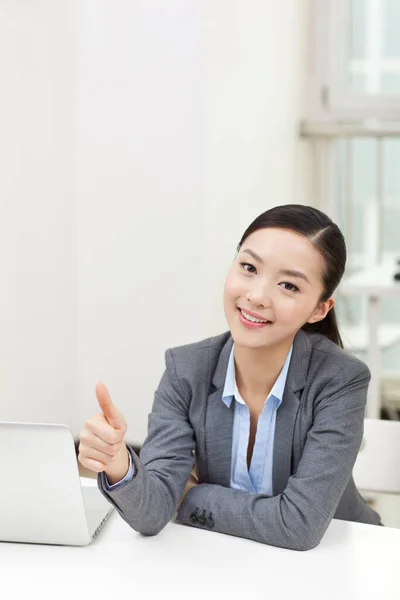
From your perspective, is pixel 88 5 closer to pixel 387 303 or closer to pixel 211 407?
pixel 387 303

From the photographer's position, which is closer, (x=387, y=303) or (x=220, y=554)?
(x=220, y=554)

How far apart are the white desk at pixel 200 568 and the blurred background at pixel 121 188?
1964 millimetres

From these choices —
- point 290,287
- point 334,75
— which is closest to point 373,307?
point 334,75

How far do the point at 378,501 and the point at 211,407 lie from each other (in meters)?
2.01

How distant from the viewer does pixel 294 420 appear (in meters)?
1.59

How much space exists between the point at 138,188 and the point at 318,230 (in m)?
2.00

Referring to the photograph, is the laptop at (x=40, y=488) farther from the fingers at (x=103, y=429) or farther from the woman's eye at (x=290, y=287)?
the woman's eye at (x=290, y=287)

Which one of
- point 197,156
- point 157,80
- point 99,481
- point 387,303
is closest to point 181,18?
point 157,80

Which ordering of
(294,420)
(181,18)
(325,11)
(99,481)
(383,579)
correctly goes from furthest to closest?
1. (325,11)
2. (181,18)
3. (294,420)
4. (99,481)
5. (383,579)

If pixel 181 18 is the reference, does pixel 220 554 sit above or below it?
below

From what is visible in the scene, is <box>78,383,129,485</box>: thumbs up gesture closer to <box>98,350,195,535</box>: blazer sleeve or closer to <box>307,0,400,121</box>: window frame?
<box>98,350,195,535</box>: blazer sleeve

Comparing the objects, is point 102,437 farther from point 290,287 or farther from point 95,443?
point 290,287

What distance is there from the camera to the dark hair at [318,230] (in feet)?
5.19

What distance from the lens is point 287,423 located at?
159cm
